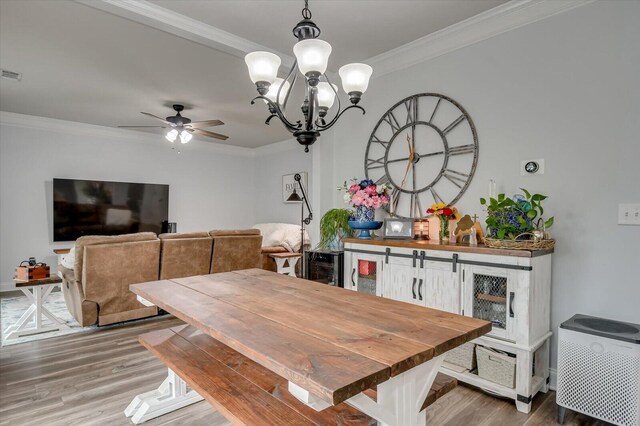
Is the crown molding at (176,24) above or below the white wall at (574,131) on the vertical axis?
above

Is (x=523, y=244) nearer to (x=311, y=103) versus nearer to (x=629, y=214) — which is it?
(x=629, y=214)

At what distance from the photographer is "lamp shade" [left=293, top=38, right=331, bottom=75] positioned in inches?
65.6

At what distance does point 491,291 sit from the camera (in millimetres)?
2180

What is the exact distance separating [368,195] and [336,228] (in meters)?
0.46

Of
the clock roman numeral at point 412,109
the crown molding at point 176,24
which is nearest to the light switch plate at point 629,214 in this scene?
the clock roman numeral at point 412,109

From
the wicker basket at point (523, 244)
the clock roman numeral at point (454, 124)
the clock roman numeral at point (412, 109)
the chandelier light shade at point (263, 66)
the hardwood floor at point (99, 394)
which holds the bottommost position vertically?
the hardwood floor at point (99, 394)

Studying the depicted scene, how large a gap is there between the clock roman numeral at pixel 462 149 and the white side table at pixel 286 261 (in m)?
2.93

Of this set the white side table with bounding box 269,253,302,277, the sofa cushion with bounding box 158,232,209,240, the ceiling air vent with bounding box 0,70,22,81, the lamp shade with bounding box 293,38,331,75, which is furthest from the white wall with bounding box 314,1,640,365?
the ceiling air vent with bounding box 0,70,22,81

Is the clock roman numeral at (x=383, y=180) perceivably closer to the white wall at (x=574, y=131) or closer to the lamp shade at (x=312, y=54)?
the white wall at (x=574, y=131)

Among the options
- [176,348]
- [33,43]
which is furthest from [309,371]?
[33,43]

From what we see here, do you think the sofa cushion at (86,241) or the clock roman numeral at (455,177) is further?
the sofa cushion at (86,241)

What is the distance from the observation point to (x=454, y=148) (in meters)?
2.77

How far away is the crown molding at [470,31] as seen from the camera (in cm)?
234

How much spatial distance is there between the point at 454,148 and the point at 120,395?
2.94m
